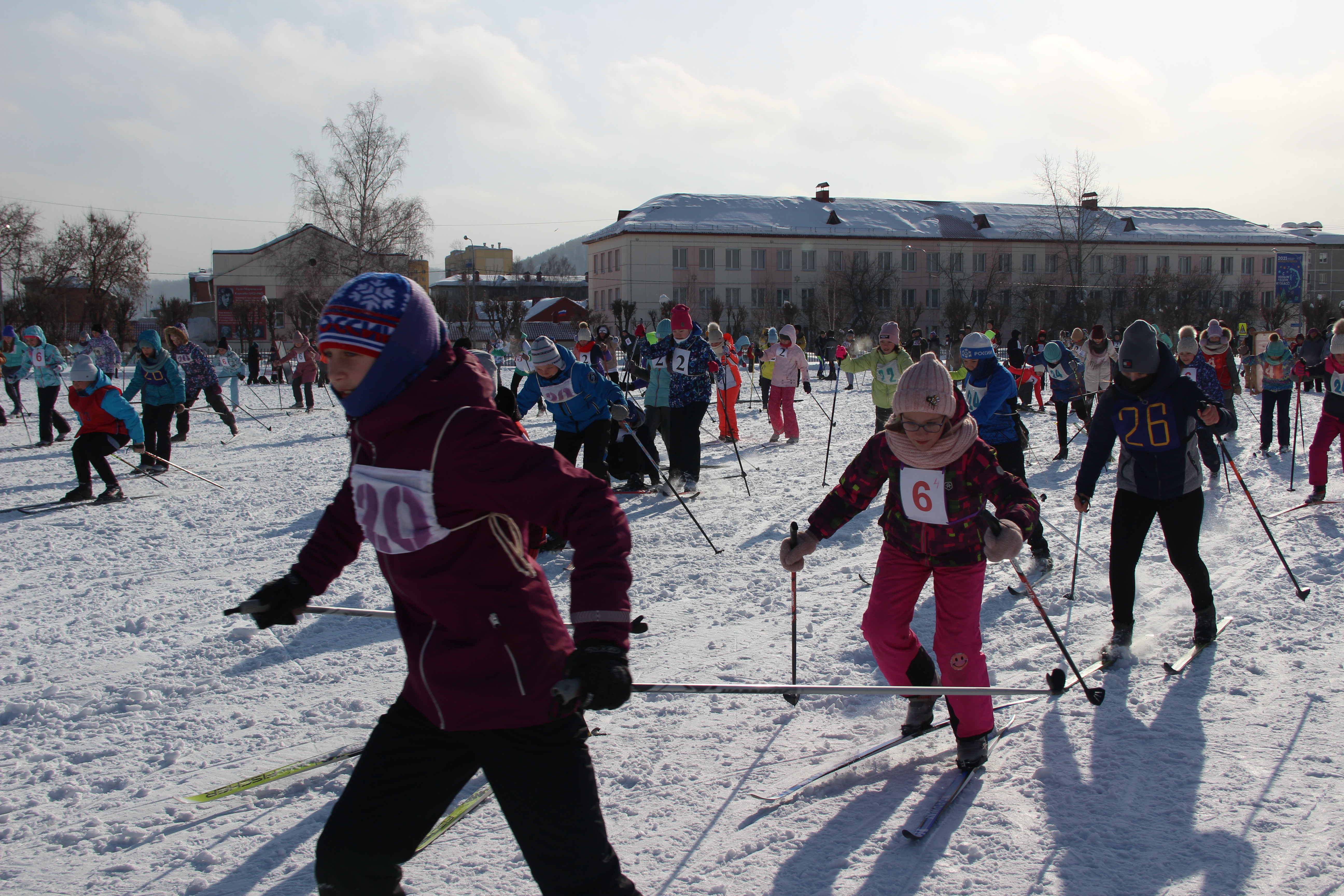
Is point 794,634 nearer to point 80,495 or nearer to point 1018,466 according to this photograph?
point 1018,466

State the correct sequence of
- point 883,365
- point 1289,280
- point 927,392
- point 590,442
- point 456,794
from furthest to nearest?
1. point 1289,280
2. point 883,365
3. point 590,442
4. point 927,392
5. point 456,794

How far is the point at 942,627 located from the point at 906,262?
56967mm

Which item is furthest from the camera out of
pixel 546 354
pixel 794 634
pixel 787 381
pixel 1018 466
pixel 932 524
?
pixel 787 381

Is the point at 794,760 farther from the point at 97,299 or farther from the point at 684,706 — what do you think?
the point at 97,299

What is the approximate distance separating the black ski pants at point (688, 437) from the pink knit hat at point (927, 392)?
6.27 meters

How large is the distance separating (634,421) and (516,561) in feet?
19.8

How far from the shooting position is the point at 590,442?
739 centimetres

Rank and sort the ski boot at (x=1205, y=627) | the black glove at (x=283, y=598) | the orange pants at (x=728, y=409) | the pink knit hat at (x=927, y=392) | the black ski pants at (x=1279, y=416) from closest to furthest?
the black glove at (x=283, y=598), the pink knit hat at (x=927, y=392), the ski boot at (x=1205, y=627), the black ski pants at (x=1279, y=416), the orange pants at (x=728, y=409)

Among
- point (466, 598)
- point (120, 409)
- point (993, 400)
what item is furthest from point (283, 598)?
point (120, 409)

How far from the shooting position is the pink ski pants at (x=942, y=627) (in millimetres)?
3100

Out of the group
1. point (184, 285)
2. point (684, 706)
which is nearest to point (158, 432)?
point (684, 706)

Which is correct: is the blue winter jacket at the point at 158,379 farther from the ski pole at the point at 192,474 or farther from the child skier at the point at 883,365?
the child skier at the point at 883,365

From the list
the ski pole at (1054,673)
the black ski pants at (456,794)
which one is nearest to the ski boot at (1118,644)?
the ski pole at (1054,673)

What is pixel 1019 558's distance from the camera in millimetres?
6203
